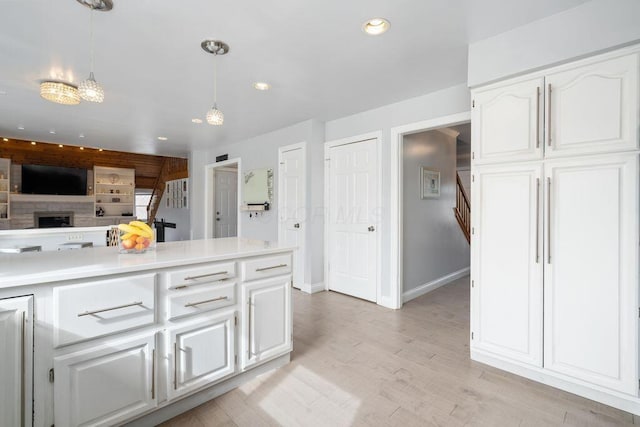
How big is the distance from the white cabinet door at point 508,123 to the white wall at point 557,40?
116 mm

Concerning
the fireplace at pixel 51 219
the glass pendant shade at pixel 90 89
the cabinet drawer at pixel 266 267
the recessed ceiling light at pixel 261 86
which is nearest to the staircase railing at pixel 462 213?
the recessed ceiling light at pixel 261 86

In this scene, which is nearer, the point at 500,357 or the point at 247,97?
the point at 500,357

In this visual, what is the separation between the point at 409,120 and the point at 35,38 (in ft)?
11.1

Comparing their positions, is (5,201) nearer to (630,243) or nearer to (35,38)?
(35,38)

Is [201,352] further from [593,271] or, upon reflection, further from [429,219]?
[429,219]

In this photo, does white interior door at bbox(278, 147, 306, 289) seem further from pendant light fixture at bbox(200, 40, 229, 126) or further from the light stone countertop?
the light stone countertop

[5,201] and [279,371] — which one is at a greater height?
[5,201]

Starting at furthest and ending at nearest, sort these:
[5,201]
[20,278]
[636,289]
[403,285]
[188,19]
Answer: [5,201] < [403,285] < [188,19] < [636,289] < [20,278]

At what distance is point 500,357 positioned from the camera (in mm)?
2211

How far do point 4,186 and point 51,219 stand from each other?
1.08m

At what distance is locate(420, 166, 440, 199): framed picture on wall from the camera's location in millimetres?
4145

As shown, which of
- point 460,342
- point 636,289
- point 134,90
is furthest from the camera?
point 134,90

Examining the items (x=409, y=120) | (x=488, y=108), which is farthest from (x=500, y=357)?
(x=409, y=120)

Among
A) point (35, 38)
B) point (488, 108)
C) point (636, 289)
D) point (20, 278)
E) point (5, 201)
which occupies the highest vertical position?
point (35, 38)
